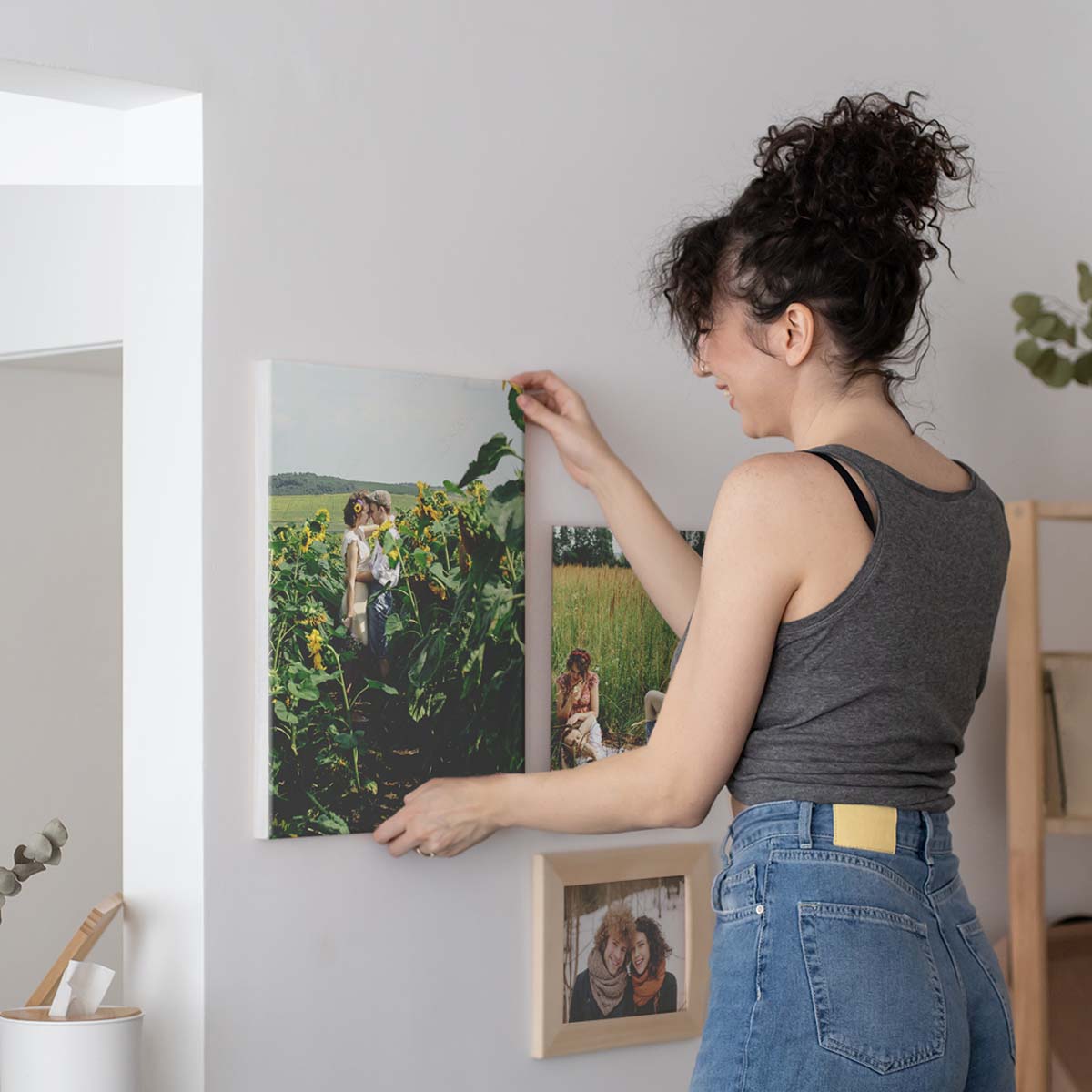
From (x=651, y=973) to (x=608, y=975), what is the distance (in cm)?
6

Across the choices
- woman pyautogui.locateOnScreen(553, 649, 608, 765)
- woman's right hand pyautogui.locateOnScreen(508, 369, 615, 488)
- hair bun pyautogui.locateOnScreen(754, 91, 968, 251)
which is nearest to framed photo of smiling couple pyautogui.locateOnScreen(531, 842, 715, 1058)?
woman pyautogui.locateOnScreen(553, 649, 608, 765)

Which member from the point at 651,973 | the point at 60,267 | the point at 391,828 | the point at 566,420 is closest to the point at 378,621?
the point at 391,828

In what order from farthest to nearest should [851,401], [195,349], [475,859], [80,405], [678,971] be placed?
[80,405] < [678,971] < [475,859] < [195,349] < [851,401]

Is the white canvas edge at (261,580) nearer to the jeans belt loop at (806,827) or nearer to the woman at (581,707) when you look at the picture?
the woman at (581,707)

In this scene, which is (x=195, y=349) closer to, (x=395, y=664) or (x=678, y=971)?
(x=395, y=664)

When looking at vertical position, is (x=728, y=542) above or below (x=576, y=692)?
above

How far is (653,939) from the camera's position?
5.60ft

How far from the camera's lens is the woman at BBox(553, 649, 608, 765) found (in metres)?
1.65

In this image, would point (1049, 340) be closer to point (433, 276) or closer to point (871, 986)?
point (433, 276)

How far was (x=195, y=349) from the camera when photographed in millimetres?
1427

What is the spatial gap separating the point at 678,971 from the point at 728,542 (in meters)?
0.76

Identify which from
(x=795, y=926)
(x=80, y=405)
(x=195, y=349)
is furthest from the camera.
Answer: (x=80, y=405)

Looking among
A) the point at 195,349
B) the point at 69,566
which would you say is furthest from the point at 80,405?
the point at 195,349

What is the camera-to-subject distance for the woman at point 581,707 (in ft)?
5.43
